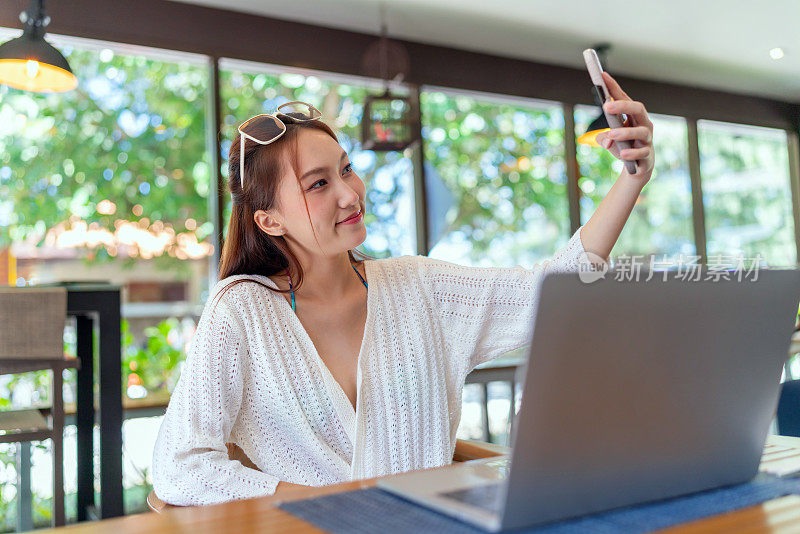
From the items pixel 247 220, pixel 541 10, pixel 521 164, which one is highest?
pixel 541 10

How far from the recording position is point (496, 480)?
27.6 inches

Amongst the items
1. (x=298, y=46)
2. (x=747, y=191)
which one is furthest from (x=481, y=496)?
(x=747, y=191)

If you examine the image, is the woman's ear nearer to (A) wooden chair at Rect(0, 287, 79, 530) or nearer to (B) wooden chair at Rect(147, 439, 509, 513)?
(B) wooden chair at Rect(147, 439, 509, 513)

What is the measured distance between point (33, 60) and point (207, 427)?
221 centimetres

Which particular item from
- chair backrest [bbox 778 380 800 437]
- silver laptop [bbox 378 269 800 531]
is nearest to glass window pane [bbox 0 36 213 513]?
chair backrest [bbox 778 380 800 437]

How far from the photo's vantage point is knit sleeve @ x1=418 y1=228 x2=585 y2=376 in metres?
1.39

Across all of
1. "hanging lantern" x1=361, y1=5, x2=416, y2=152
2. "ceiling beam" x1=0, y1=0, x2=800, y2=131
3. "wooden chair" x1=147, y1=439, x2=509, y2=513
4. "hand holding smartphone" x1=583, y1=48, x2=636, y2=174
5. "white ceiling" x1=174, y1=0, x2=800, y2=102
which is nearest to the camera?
"hand holding smartphone" x1=583, y1=48, x2=636, y2=174

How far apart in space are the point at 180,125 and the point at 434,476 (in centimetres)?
401

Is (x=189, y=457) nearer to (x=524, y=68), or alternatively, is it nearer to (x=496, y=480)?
(x=496, y=480)

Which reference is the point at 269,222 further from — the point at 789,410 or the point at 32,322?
the point at 32,322

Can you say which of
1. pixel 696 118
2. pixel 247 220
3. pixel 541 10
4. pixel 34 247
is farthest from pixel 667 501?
pixel 696 118

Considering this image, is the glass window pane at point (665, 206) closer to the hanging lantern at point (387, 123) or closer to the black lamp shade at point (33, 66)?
the hanging lantern at point (387, 123)

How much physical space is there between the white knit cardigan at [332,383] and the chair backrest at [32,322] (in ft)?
4.19

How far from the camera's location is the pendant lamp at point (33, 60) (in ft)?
8.96
